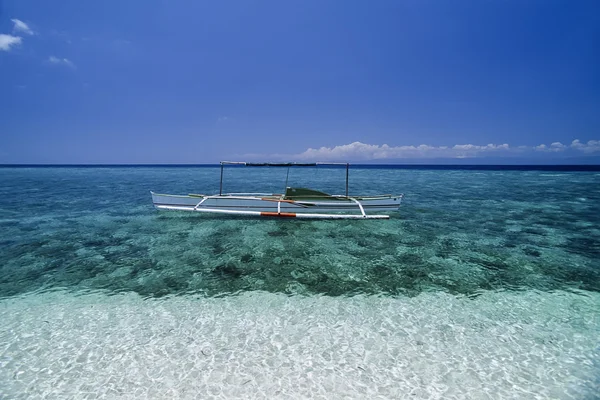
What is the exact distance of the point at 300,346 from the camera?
5793 millimetres

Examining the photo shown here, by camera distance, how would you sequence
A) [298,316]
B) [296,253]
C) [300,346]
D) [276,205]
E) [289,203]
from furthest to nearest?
[276,205], [289,203], [296,253], [298,316], [300,346]

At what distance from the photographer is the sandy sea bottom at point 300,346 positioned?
4.76 m

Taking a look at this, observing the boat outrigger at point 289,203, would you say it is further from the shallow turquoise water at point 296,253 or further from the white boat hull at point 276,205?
the shallow turquoise water at point 296,253

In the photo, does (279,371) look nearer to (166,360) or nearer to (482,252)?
(166,360)

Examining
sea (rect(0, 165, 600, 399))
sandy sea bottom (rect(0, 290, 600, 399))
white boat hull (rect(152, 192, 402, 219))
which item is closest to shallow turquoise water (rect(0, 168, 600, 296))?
sea (rect(0, 165, 600, 399))

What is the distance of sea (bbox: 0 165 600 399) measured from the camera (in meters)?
4.88

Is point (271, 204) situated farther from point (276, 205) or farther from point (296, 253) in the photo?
point (296, 253)

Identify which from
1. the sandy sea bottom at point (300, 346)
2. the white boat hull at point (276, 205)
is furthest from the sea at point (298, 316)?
the white boat hull at point (276, 205)

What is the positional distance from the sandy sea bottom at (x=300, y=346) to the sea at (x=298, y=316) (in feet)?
0.11

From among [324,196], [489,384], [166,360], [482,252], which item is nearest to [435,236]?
[482,252]

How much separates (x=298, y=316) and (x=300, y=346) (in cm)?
108

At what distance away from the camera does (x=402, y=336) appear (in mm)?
6098

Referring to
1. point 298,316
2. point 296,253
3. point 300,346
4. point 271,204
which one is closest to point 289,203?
point 271,204

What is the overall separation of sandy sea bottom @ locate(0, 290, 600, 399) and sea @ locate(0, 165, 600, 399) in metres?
0.03
